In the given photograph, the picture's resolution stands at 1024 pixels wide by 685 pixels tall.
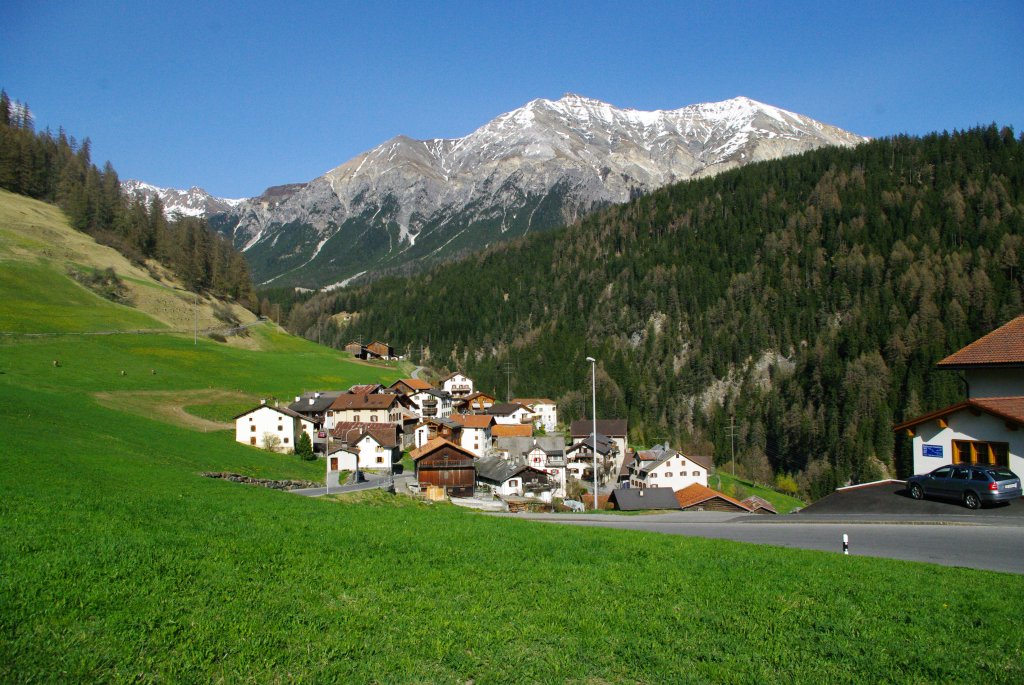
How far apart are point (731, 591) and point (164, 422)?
54543 mm

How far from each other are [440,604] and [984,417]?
2185 cm

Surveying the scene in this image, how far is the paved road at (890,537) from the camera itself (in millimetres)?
14148

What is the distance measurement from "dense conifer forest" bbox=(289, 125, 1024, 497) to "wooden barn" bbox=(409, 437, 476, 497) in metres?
63.1

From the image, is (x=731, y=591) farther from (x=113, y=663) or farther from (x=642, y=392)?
(x=642, y=392)

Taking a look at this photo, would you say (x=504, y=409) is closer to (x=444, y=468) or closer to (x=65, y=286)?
(x=444, y=468)

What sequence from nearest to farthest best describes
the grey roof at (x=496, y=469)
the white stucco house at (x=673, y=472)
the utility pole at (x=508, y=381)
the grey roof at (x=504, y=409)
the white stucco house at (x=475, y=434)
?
1. the grey roof at (x=496, y=469)
2. the white stucco house at (x=673, y=472)
3. the white stucco house at (x=475, y=434)
4. the grey roof at (x=504, y=409)
5. the utility pole at (x=508, y=381)

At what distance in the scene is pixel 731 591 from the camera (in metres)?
10.6

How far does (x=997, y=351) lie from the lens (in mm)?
23391

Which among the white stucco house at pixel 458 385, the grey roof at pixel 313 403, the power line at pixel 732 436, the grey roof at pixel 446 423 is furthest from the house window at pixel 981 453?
the white stucco house at pixel 458 385

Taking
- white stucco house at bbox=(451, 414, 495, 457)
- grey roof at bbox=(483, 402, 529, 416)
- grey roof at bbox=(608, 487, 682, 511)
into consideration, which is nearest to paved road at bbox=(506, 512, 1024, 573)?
grey roof at bbox=(608, 487, 682, 511)

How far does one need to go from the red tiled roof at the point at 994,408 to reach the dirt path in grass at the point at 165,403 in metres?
56.1

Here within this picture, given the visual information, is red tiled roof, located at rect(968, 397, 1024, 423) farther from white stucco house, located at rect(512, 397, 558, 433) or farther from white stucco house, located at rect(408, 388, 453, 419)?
white stucco house, located at rect(512, 397, 558, 433)

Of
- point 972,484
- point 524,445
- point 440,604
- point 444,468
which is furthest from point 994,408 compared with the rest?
point 524,445

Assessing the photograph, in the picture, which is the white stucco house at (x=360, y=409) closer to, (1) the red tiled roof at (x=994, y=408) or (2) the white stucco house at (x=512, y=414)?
(2) the white stucco house at (x=512, y=414)
